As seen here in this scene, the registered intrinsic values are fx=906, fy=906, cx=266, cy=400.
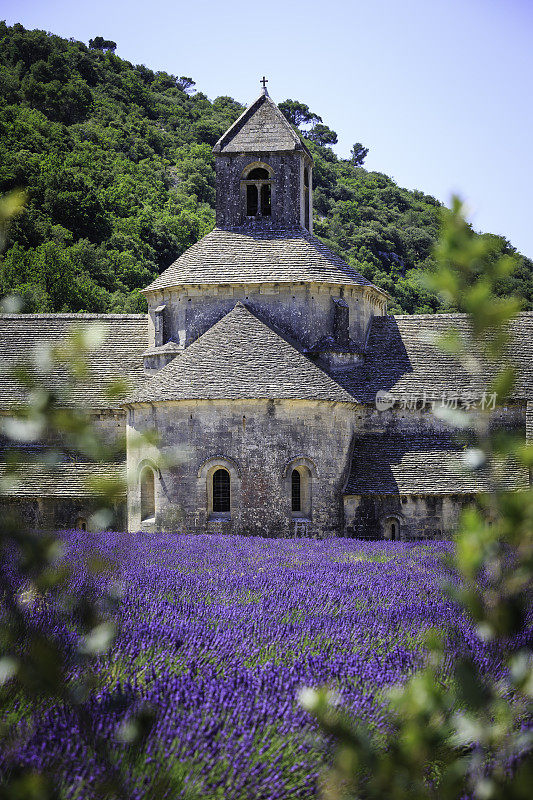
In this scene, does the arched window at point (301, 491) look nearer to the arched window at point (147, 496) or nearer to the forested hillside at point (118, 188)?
→ the arched window at point (147, 496)

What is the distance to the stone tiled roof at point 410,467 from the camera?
23.1 m

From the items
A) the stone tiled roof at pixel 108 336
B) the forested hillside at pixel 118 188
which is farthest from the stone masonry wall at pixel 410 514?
the forested hillside at pixel 118 188

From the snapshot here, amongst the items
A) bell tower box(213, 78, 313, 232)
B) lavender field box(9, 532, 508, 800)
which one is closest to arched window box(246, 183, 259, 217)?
bell tower box(213, 78, 313, 232)

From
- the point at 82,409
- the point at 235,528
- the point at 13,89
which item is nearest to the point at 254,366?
the point at 235,528

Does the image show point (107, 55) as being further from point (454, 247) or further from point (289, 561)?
point (454, 247)

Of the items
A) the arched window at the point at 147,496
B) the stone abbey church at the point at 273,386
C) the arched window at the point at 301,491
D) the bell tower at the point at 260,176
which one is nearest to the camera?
the stone abbey church at the point at 273,386

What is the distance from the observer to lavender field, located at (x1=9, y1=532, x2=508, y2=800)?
493 centimetres

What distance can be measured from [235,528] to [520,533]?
20.0m

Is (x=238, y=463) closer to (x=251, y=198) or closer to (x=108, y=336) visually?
(x=108, y=336)

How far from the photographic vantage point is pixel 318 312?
85.1 ft

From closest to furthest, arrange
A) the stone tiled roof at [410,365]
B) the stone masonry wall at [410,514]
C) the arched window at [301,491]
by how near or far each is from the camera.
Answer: the arched window at [301,491] → the stone masonry wall at [410,514] → the stone tiled roof at [410,365]

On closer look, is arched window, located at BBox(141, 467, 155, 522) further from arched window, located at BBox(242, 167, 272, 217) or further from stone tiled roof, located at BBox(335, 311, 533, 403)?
arched window, located at BBox(242, 167, 272, 217)

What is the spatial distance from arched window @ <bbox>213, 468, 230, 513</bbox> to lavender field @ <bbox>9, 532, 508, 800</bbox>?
965 cm

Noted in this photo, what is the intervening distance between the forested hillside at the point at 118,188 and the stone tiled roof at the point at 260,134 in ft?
39.5
